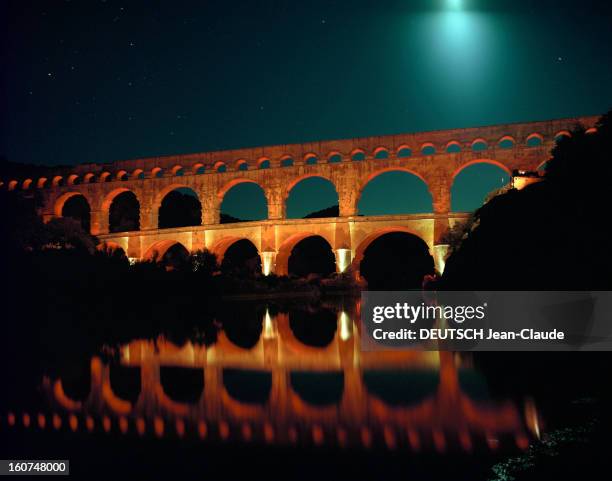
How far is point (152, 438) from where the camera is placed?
422 cm

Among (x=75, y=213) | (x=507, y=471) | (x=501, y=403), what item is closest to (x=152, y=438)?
(x=507, y=471)

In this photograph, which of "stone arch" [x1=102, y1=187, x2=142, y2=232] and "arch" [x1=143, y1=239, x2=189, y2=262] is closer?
"arch" [x1=143, y1=239, x2=189, y2=262]

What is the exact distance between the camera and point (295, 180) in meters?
30.4

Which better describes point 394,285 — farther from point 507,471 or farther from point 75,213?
point 507,471

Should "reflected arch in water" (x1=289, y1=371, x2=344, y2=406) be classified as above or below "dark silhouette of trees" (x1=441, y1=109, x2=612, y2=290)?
below

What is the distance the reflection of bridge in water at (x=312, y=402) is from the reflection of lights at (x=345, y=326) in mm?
2059

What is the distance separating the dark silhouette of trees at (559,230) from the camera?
28.8ft

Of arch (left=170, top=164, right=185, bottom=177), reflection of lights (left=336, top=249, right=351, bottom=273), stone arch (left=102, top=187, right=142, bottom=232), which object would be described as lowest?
reflection of lights (left=336, top=249, right=351, bottom=273)

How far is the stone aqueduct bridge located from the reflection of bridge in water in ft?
67.3

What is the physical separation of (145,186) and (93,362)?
26.4m

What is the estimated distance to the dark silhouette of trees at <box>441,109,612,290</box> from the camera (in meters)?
8.79

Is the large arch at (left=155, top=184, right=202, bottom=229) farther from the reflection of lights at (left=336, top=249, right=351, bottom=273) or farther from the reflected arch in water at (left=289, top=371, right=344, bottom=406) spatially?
the reflected arch in water at (left=289, top=371, right=344, bottom=406)

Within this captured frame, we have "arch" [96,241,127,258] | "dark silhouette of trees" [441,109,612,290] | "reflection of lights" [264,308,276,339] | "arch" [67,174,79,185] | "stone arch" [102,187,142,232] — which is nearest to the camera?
"dark silhouette of trees" [441,109,612,290]

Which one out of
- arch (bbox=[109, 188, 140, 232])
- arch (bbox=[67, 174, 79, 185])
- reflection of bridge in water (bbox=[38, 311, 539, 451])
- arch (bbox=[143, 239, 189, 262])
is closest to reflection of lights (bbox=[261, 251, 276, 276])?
arch (bbox=[143, 239, 189, 262])
